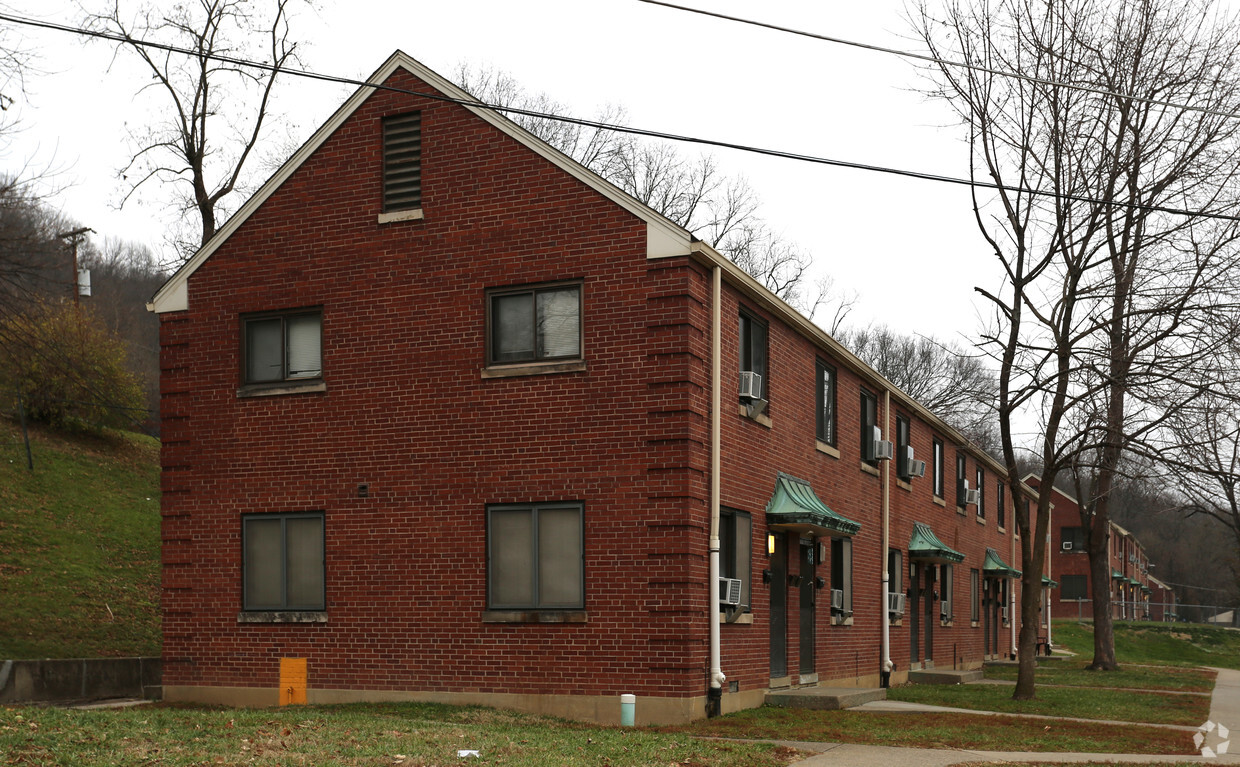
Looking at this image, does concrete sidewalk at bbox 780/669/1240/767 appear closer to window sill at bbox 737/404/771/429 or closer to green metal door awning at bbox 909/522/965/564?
window sill at bbox 737/404/771/429

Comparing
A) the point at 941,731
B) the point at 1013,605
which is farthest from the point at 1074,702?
the point at 1013,605

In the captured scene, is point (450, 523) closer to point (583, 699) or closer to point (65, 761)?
point (583, 699)

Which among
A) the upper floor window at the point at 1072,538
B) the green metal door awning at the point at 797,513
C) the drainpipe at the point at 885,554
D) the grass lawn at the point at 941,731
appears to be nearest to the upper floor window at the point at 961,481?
the drainpipe at the point at 885,554

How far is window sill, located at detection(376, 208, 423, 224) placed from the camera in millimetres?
18672

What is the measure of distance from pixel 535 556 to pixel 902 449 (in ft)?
44.8

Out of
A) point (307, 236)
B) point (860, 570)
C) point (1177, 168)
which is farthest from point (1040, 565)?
point (307, 236)

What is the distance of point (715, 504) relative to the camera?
17172 millimetres

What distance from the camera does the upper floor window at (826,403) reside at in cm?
2323

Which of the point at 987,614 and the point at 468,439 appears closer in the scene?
the point at 468,439

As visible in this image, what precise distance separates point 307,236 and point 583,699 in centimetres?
826

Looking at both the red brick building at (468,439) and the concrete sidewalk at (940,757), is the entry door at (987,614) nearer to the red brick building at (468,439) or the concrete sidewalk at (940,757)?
the red brick building at (468,439)

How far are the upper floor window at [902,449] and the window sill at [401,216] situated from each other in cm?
1395

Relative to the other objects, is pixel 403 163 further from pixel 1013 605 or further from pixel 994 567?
pixel 1013 605

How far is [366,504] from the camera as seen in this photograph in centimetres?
1848
